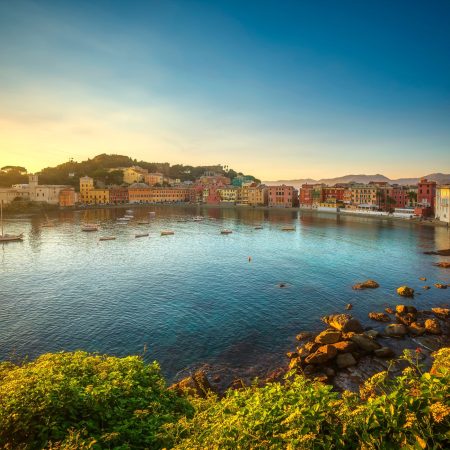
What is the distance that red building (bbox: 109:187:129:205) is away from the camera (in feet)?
511

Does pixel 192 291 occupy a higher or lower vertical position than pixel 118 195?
lower

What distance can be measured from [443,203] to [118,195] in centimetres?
13440

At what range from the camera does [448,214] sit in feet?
273

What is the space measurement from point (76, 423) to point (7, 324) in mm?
22780

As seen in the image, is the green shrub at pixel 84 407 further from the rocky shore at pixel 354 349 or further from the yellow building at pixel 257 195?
the yellow building at pixel 257 195

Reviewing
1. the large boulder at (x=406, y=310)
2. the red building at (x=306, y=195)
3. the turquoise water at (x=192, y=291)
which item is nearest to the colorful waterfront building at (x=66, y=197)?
the turquoise water at (x=192, y=291)

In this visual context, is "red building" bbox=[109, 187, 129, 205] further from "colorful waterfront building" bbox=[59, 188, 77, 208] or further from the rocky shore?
the rocky shore

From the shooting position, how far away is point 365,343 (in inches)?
853

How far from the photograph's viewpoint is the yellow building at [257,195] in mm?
151750

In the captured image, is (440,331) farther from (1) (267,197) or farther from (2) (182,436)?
(1) (267,197)

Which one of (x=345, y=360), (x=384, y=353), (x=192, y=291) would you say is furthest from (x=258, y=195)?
(x=345, y=360)

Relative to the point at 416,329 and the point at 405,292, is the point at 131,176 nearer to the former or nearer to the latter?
the point at 405,292

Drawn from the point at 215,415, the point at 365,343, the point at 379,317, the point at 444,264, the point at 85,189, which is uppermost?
the point at 85,189

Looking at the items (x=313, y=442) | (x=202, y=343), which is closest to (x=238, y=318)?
(x=202, y=343)
